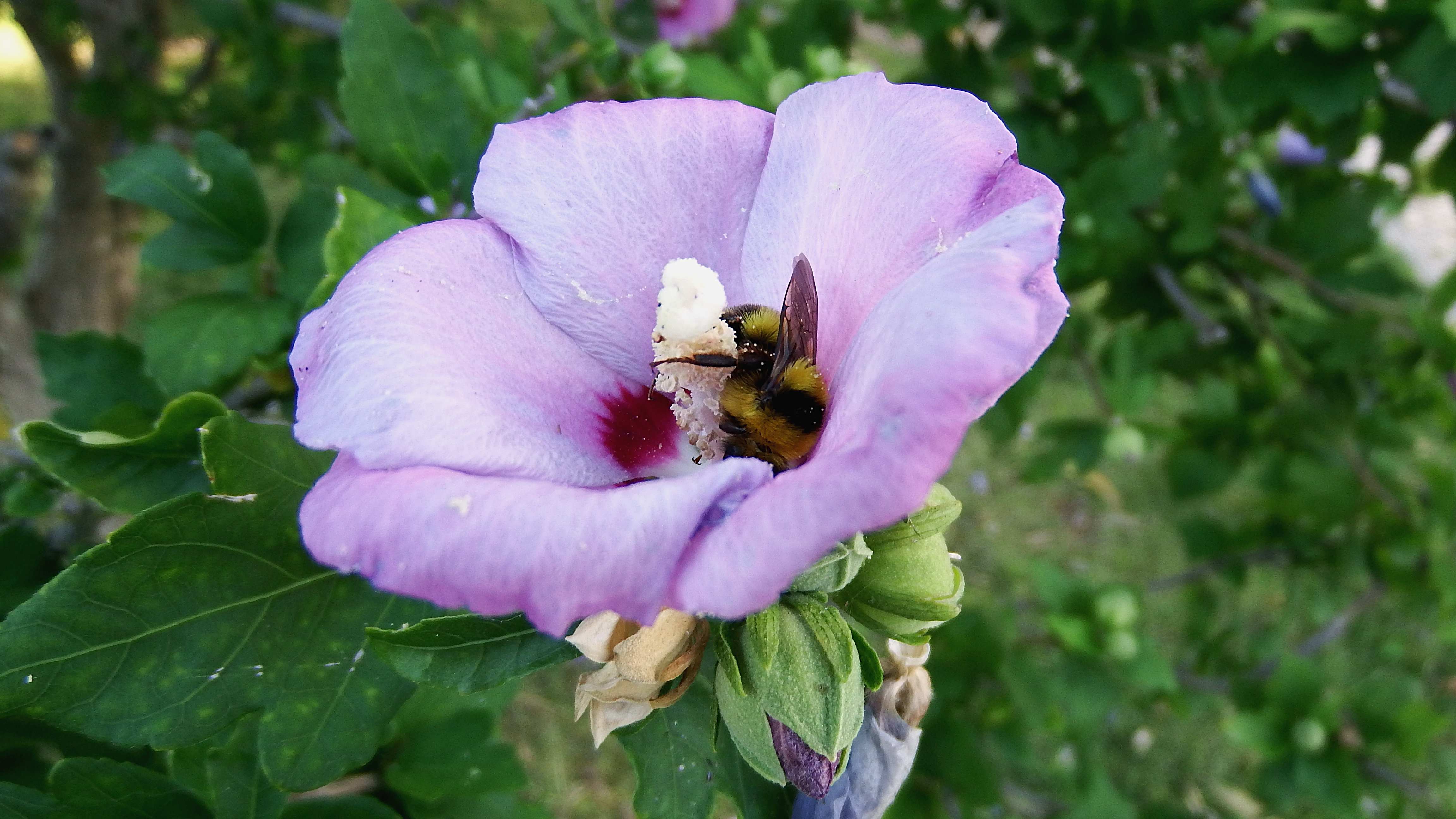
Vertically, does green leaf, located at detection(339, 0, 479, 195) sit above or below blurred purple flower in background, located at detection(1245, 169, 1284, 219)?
above

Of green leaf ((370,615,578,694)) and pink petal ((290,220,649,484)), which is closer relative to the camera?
pink petal ((290,220,649,484))

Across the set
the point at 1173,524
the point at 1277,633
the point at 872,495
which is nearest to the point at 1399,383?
the point at 1277,633

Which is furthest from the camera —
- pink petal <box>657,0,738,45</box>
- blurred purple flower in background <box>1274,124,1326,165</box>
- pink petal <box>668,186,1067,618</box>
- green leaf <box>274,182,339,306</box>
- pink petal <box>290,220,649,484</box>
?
blurred purple flower in background <box>1274,124,1326,165</box>

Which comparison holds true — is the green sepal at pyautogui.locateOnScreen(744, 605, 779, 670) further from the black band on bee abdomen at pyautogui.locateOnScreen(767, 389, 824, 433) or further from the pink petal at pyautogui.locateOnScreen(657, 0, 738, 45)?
the pink petal at pyautogui.locateOnScreen(657, 0, 738, 45)

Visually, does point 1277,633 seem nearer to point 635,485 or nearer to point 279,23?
point 635,485

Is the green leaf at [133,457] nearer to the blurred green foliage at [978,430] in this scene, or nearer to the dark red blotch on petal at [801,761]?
the blurred green foliage at [978,430]

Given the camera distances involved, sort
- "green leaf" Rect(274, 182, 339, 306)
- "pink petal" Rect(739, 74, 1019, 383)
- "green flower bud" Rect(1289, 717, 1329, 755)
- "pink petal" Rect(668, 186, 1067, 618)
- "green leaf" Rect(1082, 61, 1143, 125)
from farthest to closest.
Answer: "green flower bud" Rect(1289, 717, 1329, 755) < "green leaf" Rect(1082, 61, 1143, 125) < "green leaf" Rect(274, 182, 339, 306) < "pink petal" Rect(739, 74, 1019, 383) < "pink petal" Rect(668, 186, 1067, 618)

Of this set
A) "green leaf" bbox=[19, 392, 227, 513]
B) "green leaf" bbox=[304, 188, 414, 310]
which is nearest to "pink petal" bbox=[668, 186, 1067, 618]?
"green leaf" bbox=[304, 188, 414, 310]

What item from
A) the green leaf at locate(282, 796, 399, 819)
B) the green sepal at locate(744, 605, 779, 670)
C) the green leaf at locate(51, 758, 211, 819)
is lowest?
the green leaf at locate(282, 796, 399, 819)
